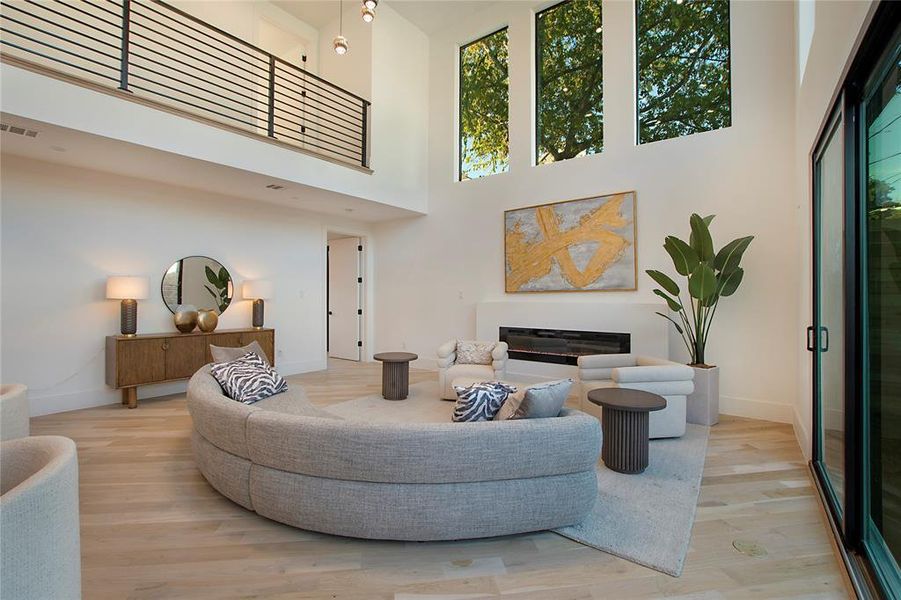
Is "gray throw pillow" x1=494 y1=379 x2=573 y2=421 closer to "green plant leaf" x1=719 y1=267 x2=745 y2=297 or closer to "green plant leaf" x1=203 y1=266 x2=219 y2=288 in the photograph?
"green plant leaf" x1=719 y1=267 x2=745 y2=297

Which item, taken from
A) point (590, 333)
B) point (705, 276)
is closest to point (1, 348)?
point (590, 333)

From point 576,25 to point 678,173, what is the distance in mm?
2704

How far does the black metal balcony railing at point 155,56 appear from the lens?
3875 mm

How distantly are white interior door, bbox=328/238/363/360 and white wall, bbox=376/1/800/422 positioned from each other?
3.92 feet

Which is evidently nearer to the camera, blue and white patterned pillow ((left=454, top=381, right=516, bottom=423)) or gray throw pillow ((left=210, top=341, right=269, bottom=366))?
Answer: blue and white patterned pillow ((left=454, top=381, right=516, bottom=423))

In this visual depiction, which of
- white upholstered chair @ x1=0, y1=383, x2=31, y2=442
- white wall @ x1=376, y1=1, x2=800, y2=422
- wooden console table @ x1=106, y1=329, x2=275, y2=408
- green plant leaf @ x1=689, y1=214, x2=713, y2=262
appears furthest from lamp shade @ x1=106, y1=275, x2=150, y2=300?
green plant leaf @ x1=689, y1=214, x2=713, y2=262

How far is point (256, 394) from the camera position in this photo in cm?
343

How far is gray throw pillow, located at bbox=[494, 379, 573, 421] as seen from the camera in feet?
7.51

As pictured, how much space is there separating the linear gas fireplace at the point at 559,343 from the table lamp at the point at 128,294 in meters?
4.61

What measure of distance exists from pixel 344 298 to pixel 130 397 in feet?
13.1

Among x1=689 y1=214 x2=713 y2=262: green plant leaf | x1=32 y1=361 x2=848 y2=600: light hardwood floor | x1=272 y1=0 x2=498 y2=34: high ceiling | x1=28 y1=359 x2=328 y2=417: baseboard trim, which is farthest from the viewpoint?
x1=272 y1=0 x2=498 y2=34: high ceiling

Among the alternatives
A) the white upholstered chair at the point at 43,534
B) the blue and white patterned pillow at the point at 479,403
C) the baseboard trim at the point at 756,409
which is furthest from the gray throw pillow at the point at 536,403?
the baseboard trim at the point at 756,409

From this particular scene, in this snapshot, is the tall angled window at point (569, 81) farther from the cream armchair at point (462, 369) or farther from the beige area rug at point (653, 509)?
the beige area rug at point (653, 509)

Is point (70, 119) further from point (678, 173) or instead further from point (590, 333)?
point (678, 173)
